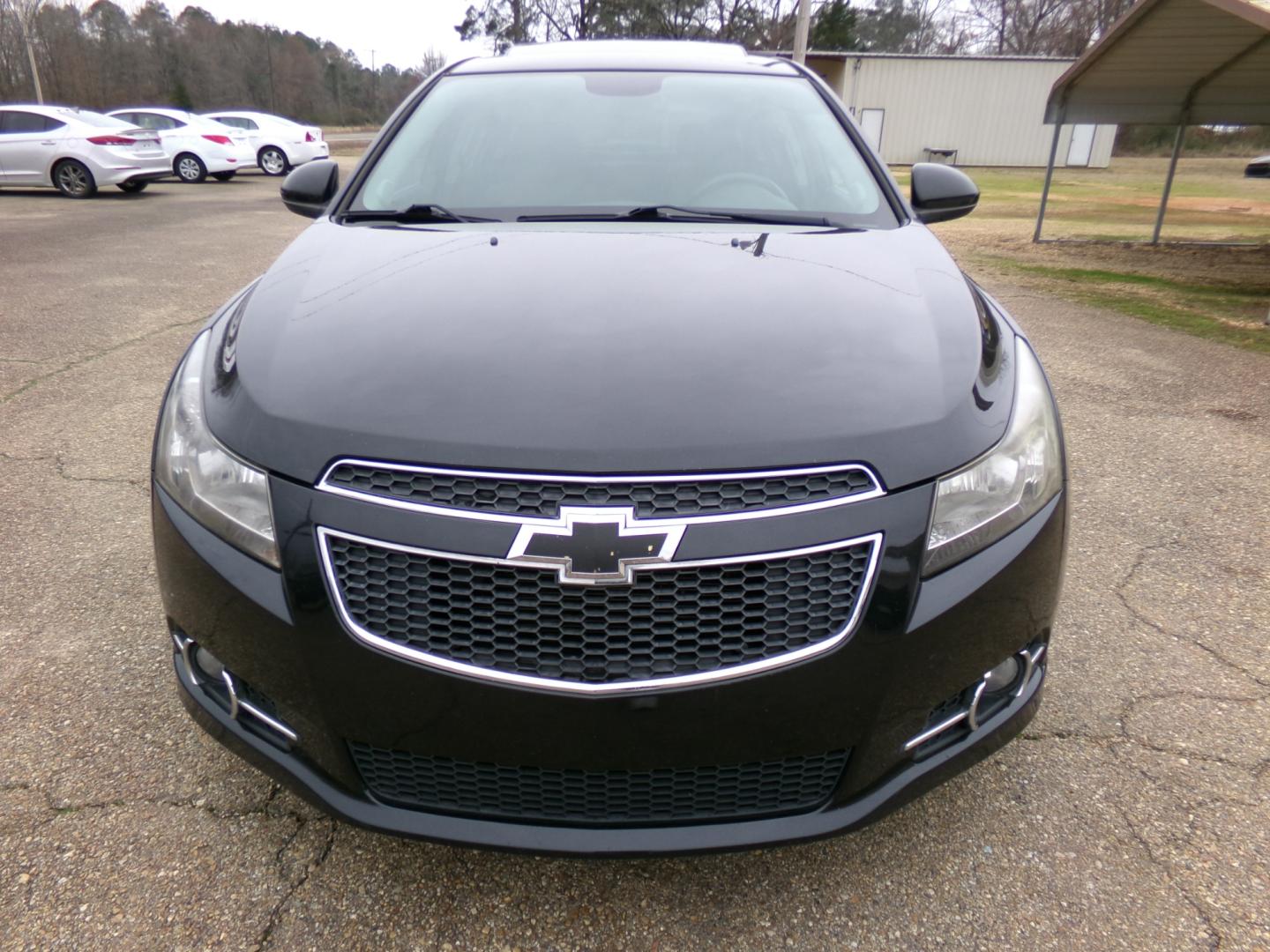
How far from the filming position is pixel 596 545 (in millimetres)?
1365

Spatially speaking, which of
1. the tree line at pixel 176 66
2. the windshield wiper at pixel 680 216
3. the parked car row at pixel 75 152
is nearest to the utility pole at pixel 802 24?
the parked car row at pixel 75 152

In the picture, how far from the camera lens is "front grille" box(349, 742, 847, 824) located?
5.02ft

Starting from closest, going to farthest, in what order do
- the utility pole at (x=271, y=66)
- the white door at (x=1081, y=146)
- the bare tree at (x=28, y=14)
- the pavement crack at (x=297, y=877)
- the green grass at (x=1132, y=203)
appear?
the pavement crack at (x=297, y=877)
the green grass at (x=1132, y=203)
the white door at (x=1081, y=146)
the bare tree at (x=28, y=14)
the utility pole at (x=271, y=66)

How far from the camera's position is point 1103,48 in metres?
9.55

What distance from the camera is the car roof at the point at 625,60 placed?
122 inches

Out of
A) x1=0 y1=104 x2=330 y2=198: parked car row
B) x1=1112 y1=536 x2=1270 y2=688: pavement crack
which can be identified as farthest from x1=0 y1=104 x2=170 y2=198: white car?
x1=1112 y1=536 x2=1270 y2=688: pavement crack

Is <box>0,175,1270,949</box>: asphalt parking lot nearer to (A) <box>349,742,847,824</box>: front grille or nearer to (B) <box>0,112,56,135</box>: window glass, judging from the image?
(A) <box>349,742,847,824</box>: front grille

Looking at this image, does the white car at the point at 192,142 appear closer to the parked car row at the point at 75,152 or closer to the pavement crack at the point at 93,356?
the parked car row at the point at 75,152

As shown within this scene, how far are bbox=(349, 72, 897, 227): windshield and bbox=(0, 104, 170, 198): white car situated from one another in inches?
574

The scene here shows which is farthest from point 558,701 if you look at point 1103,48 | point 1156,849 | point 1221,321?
point 1103,48

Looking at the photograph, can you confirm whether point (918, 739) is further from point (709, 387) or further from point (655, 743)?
point (709, 387)

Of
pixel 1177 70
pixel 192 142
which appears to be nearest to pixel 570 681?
pixel 1177 70

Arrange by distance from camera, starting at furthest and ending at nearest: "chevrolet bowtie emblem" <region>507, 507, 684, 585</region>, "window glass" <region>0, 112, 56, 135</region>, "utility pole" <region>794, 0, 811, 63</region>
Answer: "utility pole" <region>794, 0, 811, 63</region>
"window glass" <region>0, 112, 56, 135</region>
"chevrolet bowtie emblem" <region>507, 507, 684, 585</region>

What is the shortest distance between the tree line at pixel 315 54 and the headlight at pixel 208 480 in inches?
1412
